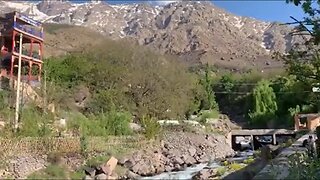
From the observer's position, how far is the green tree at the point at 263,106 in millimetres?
53281

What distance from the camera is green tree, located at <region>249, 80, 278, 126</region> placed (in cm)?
5328

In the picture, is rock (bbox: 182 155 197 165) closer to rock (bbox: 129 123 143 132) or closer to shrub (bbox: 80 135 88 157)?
rock (bbox: 129 123 143 132)

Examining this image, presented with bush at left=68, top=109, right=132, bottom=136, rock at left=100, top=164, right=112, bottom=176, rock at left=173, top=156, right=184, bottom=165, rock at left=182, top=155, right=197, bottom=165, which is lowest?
→ rock at left=182, top=155, right=197, bottom=165

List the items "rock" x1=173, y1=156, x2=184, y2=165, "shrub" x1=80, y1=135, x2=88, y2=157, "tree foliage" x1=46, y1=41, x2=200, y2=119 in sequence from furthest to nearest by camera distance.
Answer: "tree foliage" x1=46, y1=41, x2=200, y2=119 < "rock" x1=173, y1=156, x2=184, y2=165 < "shrub" x1=80, y1=135, x2=88, y2=157

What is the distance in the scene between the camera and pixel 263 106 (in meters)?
54.5

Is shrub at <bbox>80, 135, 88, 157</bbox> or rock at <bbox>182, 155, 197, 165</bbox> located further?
rock at <bbox>182, 155, 197, 165</bbox>

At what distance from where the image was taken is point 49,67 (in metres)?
41.6

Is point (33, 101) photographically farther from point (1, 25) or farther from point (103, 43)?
point (103, 43)

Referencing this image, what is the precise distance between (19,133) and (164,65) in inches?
1014

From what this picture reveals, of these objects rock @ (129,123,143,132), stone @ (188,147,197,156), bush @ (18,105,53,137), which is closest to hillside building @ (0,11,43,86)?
bush @ (18,105,53,137)

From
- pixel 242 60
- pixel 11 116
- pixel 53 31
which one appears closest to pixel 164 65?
pixel 11 116

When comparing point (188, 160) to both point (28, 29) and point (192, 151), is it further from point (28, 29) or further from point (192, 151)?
point (28, 29)

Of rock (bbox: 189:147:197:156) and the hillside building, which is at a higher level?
the hillside building

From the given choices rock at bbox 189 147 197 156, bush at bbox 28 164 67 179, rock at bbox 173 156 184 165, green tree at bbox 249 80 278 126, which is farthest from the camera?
green tree at bbox 249 80 278 126
